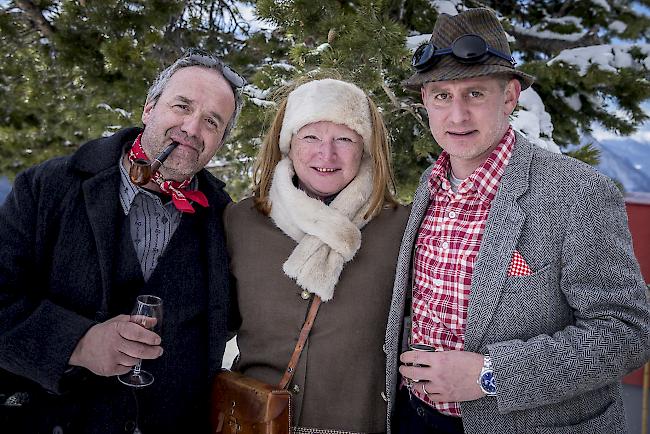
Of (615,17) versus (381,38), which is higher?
(615,17)

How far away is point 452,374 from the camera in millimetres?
1729

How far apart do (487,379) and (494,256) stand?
40 cm

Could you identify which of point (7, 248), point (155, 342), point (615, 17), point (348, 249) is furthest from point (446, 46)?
point (615, 17)

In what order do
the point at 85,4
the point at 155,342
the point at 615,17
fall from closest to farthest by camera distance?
the point at 155,342 < the point at 85,4 < the point at 615,17

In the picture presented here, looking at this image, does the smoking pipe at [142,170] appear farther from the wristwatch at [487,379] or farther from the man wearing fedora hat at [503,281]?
the wristwatch at [487,379]

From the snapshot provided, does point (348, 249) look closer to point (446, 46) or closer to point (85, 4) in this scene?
point (446, 46)

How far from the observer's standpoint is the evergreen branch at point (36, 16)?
389 centimetres

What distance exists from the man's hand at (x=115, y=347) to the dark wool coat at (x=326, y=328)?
1.66 feet

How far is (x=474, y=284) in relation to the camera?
1.82m

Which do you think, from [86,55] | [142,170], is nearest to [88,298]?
[142,170]

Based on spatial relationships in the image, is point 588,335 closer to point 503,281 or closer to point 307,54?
point 503,281

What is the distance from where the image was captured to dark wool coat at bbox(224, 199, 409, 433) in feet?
6.98

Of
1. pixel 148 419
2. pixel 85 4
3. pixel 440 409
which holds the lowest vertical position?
pixel 148 419

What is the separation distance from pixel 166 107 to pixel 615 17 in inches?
165
